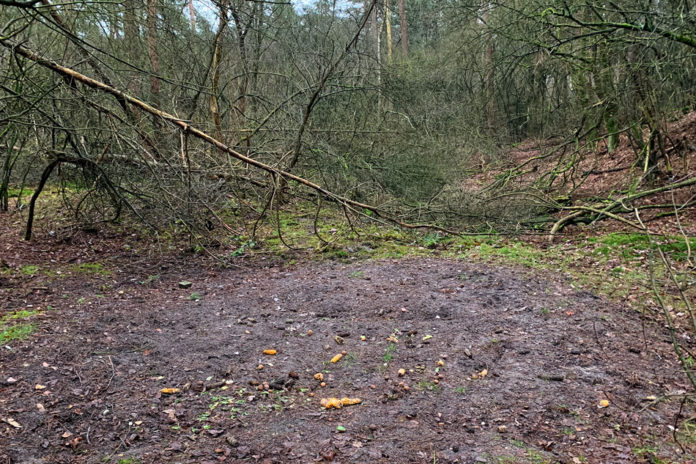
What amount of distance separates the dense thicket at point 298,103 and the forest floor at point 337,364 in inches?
46.9

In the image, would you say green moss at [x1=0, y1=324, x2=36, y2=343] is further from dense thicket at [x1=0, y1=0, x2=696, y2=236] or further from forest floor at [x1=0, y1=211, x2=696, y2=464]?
dense thicket at [x1=0, y1=0, x2=696, y2=236]

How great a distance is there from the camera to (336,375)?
344cm

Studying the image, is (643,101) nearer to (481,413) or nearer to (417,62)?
(481,413)

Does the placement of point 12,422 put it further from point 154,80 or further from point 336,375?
point 154,80

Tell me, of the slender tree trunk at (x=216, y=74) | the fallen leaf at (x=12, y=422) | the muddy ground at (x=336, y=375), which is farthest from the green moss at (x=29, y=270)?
the slender tree trunk at (x=216, y=74)

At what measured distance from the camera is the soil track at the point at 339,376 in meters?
2.63

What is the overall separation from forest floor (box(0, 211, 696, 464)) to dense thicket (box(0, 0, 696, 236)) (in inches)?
46.9

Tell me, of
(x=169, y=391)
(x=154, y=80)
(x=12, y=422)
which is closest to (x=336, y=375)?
(x=169, y=391)

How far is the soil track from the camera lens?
263cm

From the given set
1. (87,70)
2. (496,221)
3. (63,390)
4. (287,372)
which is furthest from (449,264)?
(87,70)

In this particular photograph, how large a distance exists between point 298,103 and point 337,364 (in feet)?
18.4

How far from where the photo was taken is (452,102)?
1351 centimetres

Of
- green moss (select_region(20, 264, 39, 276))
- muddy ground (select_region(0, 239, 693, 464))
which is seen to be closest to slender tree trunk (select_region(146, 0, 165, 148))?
green moss (select_region(20, 264, 39, 276))

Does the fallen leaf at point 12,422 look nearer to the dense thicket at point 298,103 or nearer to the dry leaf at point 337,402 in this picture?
the dry leaf at point 337,402
